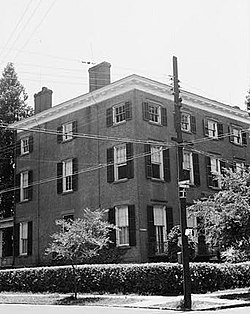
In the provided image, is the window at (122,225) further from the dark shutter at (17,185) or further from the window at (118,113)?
the dark shutter at (17,185)

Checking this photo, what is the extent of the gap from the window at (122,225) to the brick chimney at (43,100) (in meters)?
12.0

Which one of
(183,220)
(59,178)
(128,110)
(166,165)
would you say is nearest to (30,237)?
(59,178)

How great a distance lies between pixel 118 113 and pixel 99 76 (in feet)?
12.2

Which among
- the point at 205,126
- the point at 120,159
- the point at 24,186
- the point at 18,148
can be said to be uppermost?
the point at 205,126

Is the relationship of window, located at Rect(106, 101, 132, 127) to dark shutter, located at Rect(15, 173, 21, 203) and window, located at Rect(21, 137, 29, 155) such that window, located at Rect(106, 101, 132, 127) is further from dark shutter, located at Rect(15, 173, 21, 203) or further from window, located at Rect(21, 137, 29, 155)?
dark shutter, located at Rect(15, 173, 21, 203)

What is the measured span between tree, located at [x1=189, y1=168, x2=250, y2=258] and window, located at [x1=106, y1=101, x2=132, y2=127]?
9931mm

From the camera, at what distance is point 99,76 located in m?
33.8

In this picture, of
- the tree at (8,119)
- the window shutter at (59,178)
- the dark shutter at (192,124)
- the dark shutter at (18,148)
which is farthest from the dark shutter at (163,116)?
the tree at (8,119)

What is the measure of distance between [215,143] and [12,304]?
1874cm

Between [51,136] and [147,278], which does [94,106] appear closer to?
[51,136]

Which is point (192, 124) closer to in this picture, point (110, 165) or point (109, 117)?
point (109, 117)

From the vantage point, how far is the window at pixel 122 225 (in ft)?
95.3

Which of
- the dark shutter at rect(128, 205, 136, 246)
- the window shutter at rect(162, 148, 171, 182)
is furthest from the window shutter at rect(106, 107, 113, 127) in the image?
the dark shutter at rect(128, 205, 136, 246)

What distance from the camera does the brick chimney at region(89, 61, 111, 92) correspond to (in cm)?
3356
